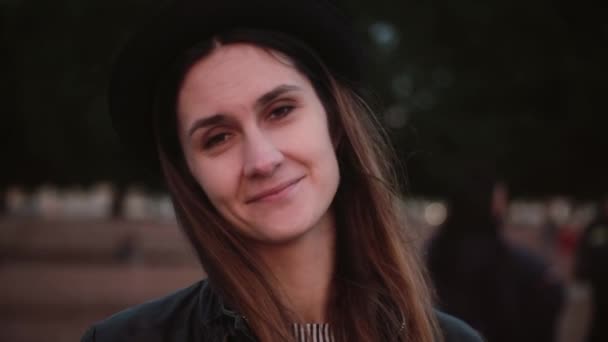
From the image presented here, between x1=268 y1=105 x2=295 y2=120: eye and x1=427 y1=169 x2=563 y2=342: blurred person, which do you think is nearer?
x1=268 y1=105 x2=295 y2=120: eye

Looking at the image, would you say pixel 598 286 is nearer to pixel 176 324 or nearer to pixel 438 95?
pixel 176 324

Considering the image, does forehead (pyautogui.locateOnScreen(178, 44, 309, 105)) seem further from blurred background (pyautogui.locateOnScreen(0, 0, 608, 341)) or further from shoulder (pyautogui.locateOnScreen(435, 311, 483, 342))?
blurred background (pyautogui.locateOnScreen(0, 0, 608, 341))

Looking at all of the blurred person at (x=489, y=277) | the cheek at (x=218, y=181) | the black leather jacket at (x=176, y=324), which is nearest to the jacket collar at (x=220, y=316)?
the black leather jacket at (x=176, y=324)

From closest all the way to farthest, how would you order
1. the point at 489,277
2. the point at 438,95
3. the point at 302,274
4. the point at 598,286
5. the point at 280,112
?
1. the point at 280,112
2. the point at 302,274
3. the point at 489,277
4. the point at 598,286
5. the point at 438,95

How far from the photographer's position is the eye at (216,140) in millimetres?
1921

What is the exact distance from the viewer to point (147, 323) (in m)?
1.97

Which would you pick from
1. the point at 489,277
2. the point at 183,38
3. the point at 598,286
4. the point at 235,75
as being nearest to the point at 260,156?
the point at 235,75

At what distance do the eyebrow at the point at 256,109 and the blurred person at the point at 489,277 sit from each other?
2647 mm

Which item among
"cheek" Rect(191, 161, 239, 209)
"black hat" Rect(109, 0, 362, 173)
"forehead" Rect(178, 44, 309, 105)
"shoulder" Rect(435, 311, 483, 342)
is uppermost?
"black hat" Rect(109, 0, 362, 173)

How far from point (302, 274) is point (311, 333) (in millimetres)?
202

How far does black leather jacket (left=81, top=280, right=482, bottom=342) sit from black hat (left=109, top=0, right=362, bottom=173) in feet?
1.73

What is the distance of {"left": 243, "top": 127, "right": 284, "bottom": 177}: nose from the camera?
1.84 meters

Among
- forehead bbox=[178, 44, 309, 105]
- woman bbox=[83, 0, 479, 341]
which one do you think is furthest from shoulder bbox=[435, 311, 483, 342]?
forehead bbox=[178, 44, 309, 105]

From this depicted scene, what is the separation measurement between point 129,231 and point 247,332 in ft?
38.0
